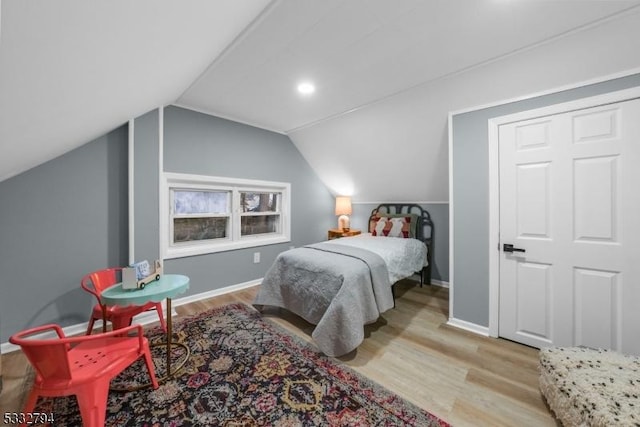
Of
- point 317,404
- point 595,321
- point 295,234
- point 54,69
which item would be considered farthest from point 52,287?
point 595,321

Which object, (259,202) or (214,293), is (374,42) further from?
(214,293)

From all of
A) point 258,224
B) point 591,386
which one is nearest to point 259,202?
point 258,224

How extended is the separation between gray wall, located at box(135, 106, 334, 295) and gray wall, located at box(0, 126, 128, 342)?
0.88 ft

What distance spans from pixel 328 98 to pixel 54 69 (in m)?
2.38

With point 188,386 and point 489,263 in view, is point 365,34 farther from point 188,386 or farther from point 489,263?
point 188,386

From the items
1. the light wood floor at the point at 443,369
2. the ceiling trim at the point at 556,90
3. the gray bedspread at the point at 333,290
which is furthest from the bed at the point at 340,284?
the ceiling trim at the point at 556,90

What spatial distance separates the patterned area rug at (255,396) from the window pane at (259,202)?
2165 mm

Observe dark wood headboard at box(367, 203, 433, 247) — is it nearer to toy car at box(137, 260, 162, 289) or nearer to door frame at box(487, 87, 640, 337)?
door frame at box(487, 87, 640, 337)

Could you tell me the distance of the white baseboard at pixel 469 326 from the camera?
2.34 metres

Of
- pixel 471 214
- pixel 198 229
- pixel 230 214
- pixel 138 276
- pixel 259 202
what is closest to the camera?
pixel 138 276

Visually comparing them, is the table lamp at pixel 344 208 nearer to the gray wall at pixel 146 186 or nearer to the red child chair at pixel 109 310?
the gray wall at pixel 146 186

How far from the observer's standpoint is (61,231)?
230cm

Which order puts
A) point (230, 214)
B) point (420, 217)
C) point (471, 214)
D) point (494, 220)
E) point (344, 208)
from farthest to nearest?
1. point (344, 208)
2. point (420, 217)
3. point (230, 214)
4. point (471, 214)
5. point (494, 220)

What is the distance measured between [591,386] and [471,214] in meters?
1.46
